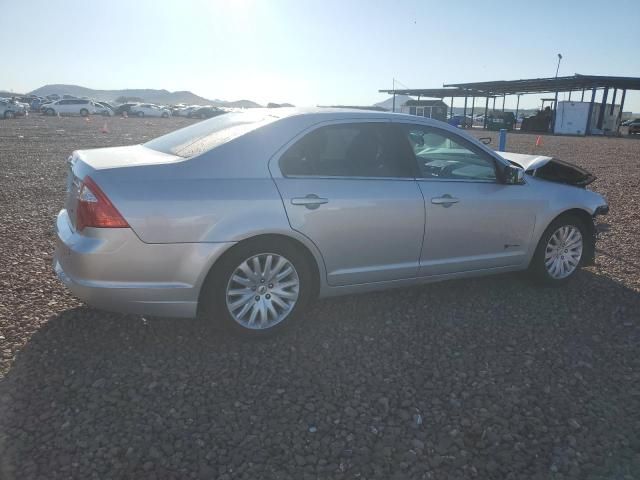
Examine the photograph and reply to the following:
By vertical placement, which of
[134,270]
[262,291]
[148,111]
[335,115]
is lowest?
[148,111]

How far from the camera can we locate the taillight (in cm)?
314

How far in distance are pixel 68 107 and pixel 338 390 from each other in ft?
173

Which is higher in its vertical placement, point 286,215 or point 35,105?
point 286,215

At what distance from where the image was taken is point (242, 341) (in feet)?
12.1

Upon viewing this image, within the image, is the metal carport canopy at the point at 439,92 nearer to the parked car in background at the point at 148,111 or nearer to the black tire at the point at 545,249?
the parked car in background at the point at 148,111

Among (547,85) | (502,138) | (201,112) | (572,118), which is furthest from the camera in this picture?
(201,112)

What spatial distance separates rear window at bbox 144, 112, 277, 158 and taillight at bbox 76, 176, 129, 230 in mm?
667

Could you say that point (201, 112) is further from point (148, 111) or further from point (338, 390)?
point (338, 390)

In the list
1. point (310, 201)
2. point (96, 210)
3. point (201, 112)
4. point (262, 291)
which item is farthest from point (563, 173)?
point (201, 112)

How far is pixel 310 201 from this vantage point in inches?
142

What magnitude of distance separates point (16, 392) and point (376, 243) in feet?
8.30

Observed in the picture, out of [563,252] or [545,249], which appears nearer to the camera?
[545,249]

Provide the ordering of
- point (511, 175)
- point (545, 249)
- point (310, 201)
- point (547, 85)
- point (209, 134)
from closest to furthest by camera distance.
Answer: point (310, 201)
point (209, 134)
point (511, 175)
point (545, 249)
point (547, 85)

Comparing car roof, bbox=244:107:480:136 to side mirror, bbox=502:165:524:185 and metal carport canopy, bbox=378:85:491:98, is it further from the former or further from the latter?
metal carport canopy, bbox=378:85:491:98
